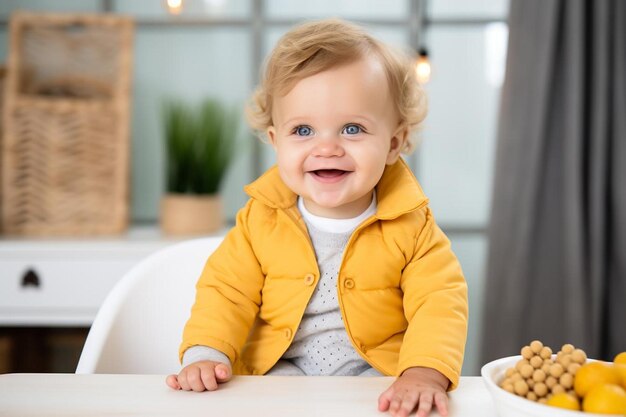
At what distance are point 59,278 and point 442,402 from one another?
178 cm

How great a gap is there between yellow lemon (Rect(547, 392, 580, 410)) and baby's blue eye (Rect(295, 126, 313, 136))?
0.57 metres

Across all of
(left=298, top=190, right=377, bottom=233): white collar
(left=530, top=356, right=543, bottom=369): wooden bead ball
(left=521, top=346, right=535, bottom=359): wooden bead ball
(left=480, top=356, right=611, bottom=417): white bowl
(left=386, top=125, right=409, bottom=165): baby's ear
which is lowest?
(left=480, top=356, right=611, bottom=417): white bowl

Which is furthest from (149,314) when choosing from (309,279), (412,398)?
(412,398)

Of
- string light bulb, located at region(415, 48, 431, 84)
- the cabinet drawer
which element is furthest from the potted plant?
string light bulb, located at region(415, 48, 431, 84)

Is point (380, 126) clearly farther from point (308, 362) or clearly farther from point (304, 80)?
point (308, 362)

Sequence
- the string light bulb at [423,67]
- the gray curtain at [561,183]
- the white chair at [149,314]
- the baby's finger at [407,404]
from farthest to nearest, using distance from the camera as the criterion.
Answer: the string light bulb at [423,67]
the gray curtain at [561,183]
the white chair at [149,314]
the baby's finger at [407,404]

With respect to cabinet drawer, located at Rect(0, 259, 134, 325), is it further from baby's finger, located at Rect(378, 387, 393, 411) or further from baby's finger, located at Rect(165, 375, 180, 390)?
baby's finger, located at Rect(378, 387, 393, 411)

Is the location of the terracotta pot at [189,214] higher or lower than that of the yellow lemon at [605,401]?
lower

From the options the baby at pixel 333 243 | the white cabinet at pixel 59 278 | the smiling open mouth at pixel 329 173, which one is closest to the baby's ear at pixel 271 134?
the baby at pixel 333 243

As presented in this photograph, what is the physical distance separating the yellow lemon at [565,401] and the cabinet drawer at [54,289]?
1.84 m

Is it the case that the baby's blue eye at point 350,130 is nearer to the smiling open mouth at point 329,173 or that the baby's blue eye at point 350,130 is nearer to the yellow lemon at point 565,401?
the smiling open mouth at point 329,173

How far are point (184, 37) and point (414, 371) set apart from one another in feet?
7.28

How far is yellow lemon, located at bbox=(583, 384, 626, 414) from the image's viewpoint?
0.64 metres

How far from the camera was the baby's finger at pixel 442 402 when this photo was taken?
0.79 m
